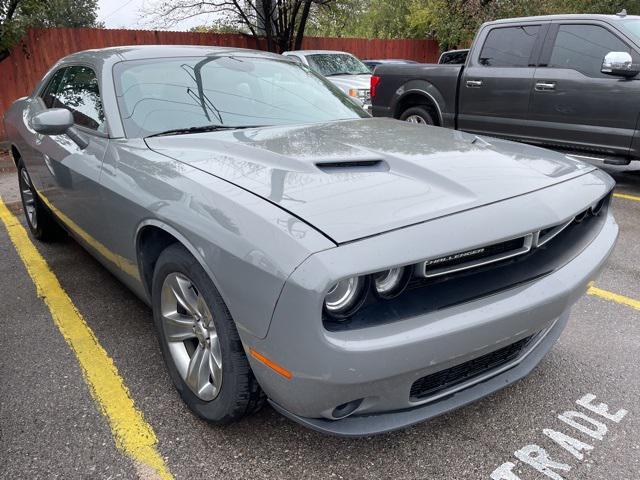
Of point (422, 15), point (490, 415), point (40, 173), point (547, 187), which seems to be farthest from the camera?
point (422, 15)

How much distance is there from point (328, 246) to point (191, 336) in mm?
991

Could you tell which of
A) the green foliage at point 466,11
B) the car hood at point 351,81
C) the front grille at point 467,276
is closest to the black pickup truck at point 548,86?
the car hood at point 351,81

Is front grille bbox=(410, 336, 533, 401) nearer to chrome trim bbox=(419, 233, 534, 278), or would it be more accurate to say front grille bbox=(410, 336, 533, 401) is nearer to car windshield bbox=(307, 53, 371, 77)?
chrome trim bbox=(419, 233, 534, 278)

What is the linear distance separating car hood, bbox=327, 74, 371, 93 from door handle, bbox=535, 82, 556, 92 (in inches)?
170

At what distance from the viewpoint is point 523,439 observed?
223cm

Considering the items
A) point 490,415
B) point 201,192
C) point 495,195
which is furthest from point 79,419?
point 495,195

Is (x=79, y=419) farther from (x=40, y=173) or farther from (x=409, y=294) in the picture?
(x=40, y=173)

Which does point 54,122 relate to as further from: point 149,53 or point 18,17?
point 18,17

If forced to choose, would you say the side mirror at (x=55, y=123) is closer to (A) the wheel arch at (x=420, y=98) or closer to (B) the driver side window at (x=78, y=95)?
(B) the driver side window at (x=78, y=95)

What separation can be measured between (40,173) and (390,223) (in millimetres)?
3140

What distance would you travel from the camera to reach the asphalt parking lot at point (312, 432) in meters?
2.09

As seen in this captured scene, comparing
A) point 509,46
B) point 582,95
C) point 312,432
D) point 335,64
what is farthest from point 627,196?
point 335,64

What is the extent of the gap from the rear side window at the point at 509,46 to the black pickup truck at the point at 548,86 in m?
0.01

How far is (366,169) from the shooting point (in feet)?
7.38
